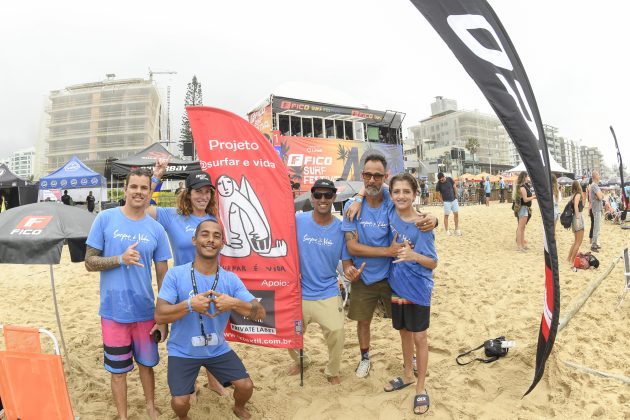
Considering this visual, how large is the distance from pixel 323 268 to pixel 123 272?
5.01 feet

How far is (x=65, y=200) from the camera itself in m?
15.2

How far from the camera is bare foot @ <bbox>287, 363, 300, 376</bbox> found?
3.43m

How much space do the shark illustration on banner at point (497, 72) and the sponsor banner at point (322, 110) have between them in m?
21.5

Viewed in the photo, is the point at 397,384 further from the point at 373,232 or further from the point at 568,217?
the point at 568,217

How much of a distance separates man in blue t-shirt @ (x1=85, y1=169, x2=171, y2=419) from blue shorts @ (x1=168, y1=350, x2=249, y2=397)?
0.74 ft

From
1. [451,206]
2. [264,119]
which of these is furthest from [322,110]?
[451,206]

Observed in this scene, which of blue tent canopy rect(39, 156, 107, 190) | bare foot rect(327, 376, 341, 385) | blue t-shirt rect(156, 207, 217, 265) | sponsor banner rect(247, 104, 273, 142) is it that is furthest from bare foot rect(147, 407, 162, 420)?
sponsor banner rect(247, 104, 273, 142)

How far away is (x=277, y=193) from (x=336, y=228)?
59cm

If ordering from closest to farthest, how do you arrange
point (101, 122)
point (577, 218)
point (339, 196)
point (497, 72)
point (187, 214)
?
point (497, 72) < point (187, 214) < point (577, 218) < point (339, 196) < point (101, 122)

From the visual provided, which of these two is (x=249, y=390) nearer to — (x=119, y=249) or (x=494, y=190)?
(x=119, y=249)

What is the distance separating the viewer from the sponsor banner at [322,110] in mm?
22547

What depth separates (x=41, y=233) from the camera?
2.69 meters

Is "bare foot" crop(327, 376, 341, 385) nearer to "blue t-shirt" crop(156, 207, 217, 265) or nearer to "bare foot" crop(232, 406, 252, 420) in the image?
"bare foot" crop(232, 406, 252, 420)

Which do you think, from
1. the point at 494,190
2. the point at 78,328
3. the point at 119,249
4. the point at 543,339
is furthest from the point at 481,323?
the point at 494,190
